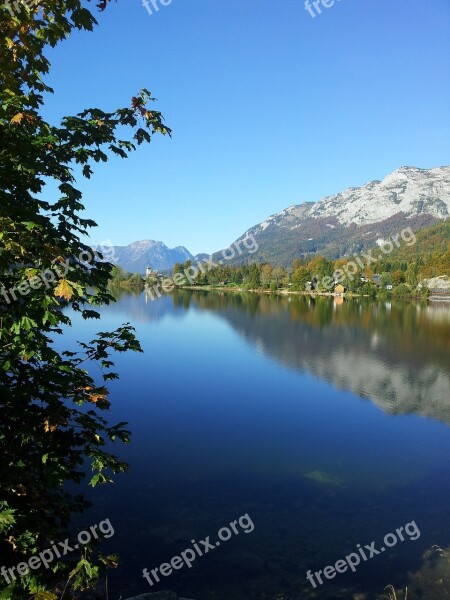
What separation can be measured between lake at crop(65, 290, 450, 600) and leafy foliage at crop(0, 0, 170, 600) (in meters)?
7.54

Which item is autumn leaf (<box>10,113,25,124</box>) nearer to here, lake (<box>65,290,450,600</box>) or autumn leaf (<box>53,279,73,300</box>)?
autumn leaf (<box>53,279,73,300</box>)

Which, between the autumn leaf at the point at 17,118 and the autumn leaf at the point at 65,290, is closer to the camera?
the autumn leaf at the point at 65,290

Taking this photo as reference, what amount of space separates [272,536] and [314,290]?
182251mm

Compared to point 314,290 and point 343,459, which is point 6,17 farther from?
point 314,290

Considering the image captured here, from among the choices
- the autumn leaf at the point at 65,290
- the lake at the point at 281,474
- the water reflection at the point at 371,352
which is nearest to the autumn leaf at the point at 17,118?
the autumn leaf at the point at 65,290

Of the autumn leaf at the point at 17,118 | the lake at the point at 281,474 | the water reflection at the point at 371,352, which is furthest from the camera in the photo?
the water reflection at the point at 371,352

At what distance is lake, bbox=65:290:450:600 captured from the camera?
44.5 feet

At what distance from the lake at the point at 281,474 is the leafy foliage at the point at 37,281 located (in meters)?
7.54

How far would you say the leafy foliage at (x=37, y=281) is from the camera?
6.16 metres

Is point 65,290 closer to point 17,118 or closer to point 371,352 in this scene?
point 17,118

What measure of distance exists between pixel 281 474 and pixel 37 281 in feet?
58.5

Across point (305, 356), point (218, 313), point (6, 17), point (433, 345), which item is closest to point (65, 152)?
point (6, 17)

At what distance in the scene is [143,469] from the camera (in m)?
20.4

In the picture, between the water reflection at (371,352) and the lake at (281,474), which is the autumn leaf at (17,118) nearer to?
the lake at (281,474)
